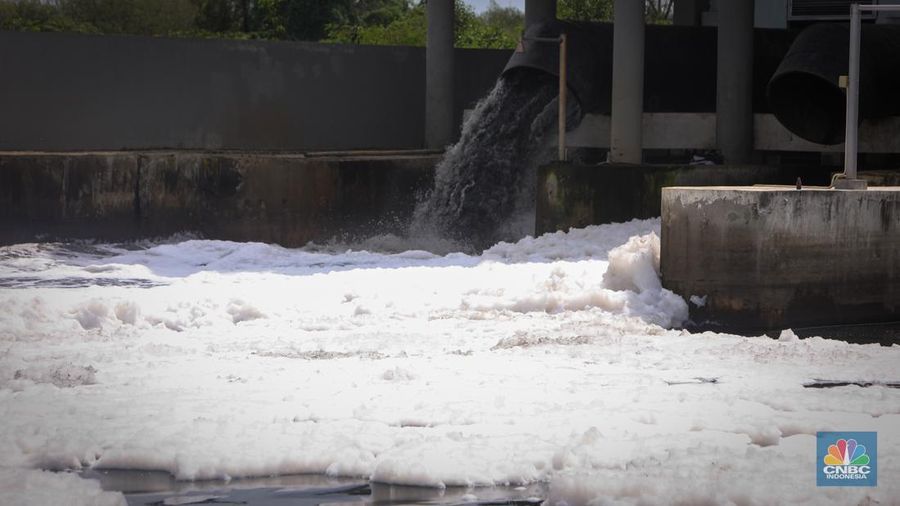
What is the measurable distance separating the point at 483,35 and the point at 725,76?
25.1 m

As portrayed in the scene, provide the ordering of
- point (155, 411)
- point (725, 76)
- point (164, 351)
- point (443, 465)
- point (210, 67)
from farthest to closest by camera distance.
→ point (210, 67) < point (725, 76) < point (164, 351) < point (155, 411) < point (443, 465)

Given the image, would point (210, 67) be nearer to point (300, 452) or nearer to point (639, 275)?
point (639, 275)

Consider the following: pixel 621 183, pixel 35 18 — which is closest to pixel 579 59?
pixel 621 183

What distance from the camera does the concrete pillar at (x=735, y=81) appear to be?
65.8ft

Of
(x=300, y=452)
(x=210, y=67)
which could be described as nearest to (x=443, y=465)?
(x=300, y=452)

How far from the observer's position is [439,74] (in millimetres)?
23828

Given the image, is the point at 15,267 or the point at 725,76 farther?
the point at 725,76

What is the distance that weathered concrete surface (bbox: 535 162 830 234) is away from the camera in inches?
738

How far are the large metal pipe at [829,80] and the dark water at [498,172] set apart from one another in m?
3.46

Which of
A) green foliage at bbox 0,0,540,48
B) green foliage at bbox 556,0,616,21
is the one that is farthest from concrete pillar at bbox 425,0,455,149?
green foliage at bbox 556,0,616,21

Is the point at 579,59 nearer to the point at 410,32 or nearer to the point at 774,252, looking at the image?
the point at 774,252

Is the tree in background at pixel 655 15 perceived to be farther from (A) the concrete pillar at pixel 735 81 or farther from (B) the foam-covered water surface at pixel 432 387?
(B) the foam-covered water surface at pixel 432 387

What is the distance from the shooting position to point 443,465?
828cm

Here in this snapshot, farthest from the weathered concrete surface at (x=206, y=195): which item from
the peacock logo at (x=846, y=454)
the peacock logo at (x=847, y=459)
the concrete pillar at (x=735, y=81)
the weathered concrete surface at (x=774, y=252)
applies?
the peacock logo at (x=846, y=454)
